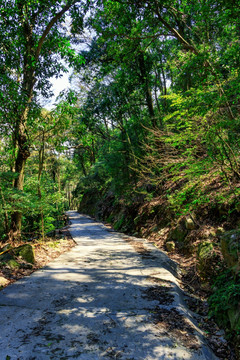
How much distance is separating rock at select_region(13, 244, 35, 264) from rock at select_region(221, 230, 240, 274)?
14.8ft

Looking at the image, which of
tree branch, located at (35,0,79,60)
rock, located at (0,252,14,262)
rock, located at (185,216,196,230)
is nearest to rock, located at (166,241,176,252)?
rock, located at (185,216,196,230)

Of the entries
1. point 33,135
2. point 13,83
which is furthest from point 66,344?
point 33,135

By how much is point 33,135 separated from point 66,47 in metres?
3.06

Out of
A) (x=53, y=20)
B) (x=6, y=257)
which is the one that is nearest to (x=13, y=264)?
(x=6, y=257)

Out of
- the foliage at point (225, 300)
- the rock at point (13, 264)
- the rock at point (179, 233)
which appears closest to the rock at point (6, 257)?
the rock at point (13, 264)

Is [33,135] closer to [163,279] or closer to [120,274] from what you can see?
[120,274]

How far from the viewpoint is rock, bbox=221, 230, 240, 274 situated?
12.2 feet

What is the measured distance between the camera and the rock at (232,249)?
3.71 m

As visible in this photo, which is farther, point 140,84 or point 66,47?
point 140,84

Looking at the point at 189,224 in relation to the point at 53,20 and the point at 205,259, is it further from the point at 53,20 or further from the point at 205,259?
the point at 53,20

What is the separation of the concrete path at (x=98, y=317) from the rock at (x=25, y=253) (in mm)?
618

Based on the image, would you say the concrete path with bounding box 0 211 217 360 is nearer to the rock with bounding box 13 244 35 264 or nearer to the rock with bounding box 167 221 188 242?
the rock with bounding box 13 244 35 264

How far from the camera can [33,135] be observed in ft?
25.1

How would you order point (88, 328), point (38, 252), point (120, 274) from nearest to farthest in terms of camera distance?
1. point (88, 328)
2. point (120, 274)
3. point (38, 252)
